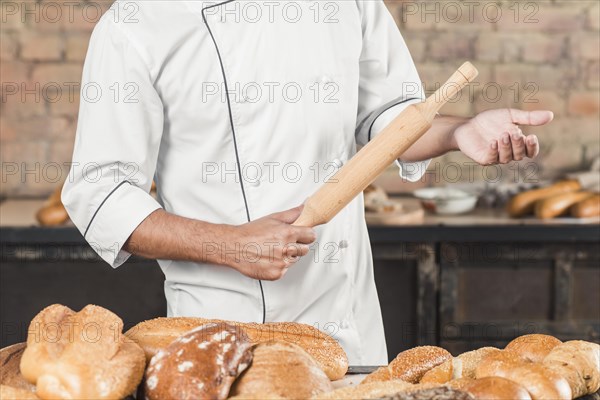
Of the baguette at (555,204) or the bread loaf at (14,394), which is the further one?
the baguette at (555,204)

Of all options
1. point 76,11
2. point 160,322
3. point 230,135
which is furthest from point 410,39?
point 160,322

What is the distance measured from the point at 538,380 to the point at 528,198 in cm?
216

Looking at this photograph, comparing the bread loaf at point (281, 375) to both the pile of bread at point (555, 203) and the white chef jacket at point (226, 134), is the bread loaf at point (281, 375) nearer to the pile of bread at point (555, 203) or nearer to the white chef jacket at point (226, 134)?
the white chef jacket at point (226, 134)

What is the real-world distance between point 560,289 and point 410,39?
4.24ft

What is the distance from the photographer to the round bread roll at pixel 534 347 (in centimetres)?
115

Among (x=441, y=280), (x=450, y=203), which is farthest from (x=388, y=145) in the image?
(x=450, y=203)

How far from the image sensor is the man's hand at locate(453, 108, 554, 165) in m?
1.47

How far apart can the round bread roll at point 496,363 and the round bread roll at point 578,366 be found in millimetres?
43

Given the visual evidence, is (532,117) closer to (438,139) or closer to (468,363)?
(438,139)

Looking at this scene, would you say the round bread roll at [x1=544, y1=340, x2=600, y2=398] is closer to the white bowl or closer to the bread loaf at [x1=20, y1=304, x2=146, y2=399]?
the bread loaf at [x1=20, y1=304, x2=146, y2=399]

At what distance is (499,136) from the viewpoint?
1539 millimetres

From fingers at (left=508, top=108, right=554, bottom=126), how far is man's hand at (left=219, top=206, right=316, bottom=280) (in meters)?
0.41

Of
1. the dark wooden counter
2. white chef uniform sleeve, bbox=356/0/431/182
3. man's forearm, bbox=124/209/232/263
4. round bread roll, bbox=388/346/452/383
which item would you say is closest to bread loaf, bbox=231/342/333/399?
round bread roll, bbox=388/346/452/383

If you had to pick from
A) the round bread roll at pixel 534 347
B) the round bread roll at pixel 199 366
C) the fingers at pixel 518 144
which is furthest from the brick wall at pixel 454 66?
the round bread roll at pixel 199 366
